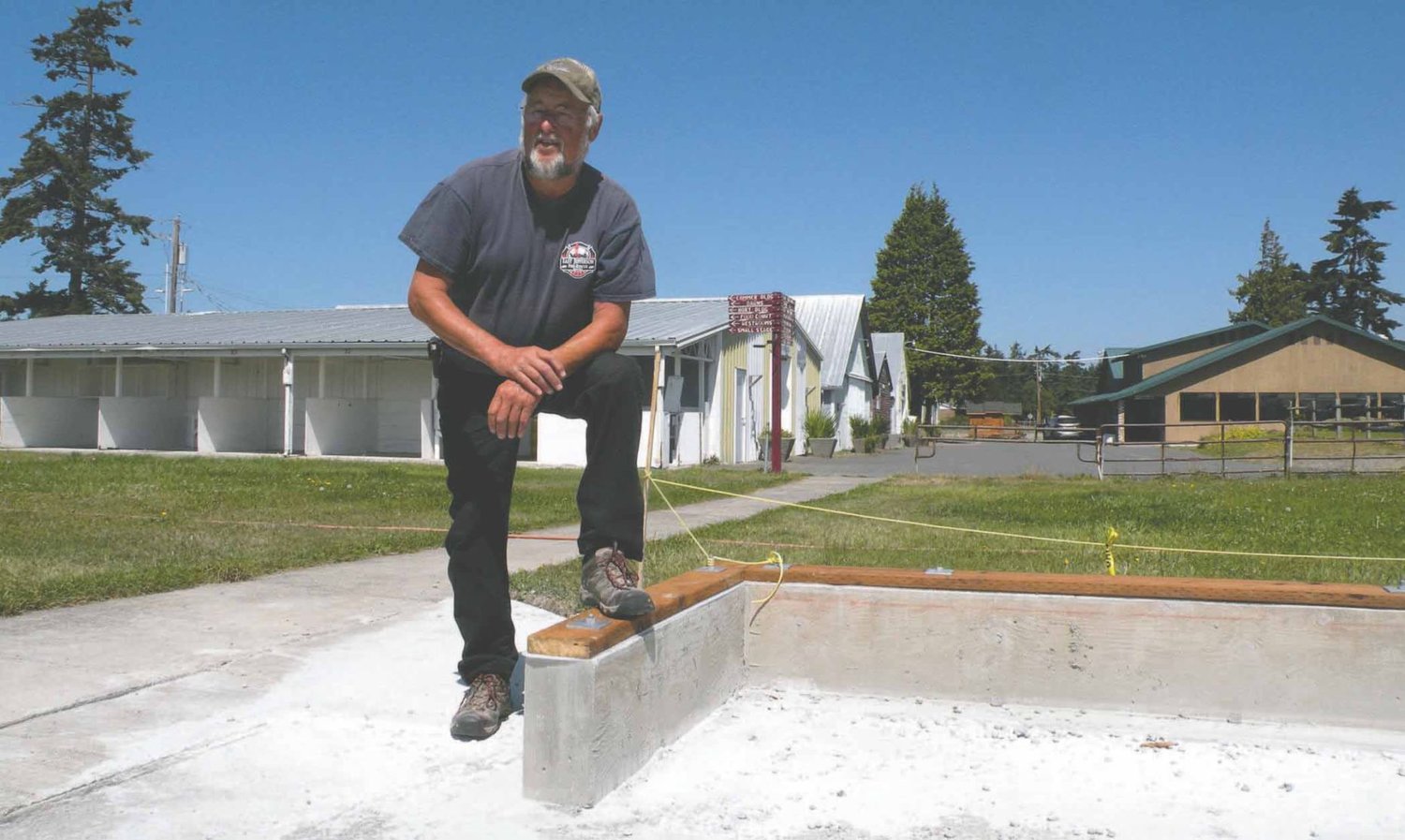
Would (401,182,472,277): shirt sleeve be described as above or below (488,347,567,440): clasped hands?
above

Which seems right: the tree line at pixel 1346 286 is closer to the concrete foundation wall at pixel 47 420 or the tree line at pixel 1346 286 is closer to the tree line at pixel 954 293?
the tree line at pixel 954 293

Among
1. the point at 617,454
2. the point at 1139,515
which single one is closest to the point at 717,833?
the point at 617,454

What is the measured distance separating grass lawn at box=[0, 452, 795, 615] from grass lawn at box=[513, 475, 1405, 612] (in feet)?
6.83

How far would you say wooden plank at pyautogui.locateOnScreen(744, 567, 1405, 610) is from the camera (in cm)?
376

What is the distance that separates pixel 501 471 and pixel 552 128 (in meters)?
1.07

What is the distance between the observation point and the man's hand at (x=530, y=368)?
297 cm

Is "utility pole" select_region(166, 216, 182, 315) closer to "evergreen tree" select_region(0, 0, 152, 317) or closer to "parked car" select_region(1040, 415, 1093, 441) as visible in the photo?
"evergreen tree" select_region(0, 0, 152, 317)

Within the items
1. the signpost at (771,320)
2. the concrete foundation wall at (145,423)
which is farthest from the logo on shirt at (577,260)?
the concrete foundation wall at (145,423)

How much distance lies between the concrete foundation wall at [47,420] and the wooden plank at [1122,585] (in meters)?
26.9

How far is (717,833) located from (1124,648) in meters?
2.00

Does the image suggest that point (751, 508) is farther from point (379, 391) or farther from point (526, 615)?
point (379, 391)

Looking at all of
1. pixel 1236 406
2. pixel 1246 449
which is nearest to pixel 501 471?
pixel 1246 449

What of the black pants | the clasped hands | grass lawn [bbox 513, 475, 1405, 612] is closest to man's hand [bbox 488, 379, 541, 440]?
the clasped hands

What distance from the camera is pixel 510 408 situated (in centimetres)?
299
